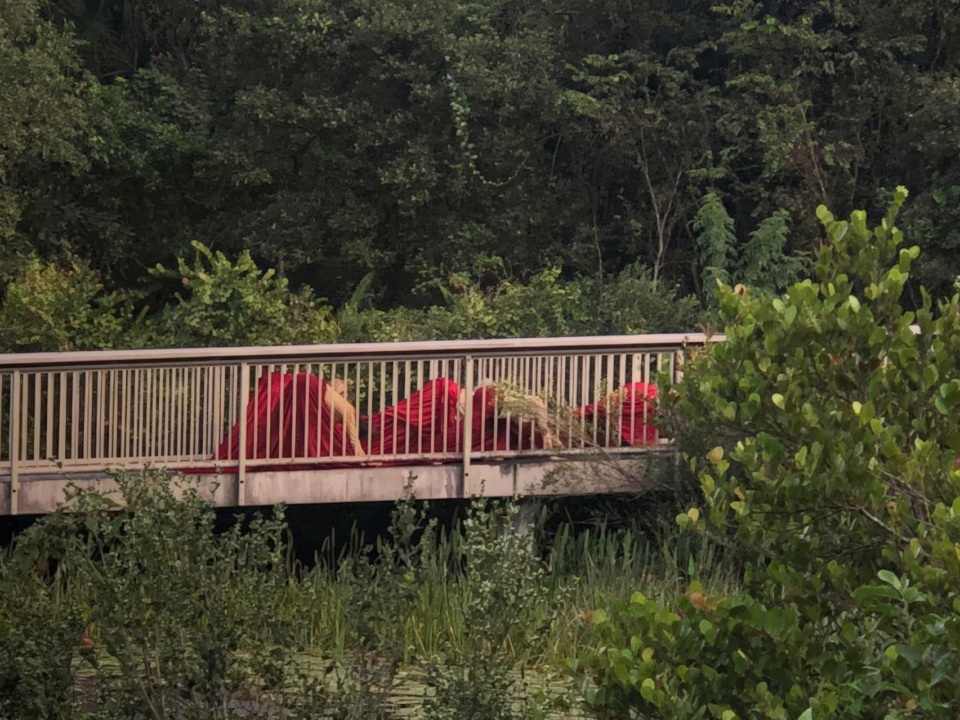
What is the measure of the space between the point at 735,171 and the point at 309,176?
6.56 metres

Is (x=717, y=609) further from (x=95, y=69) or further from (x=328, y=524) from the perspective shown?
(x=95, y=69)

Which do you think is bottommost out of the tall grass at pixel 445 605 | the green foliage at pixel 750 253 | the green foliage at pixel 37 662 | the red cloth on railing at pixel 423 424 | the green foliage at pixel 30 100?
the tall grass at pixel 445 605

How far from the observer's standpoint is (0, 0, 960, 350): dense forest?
1636 cm

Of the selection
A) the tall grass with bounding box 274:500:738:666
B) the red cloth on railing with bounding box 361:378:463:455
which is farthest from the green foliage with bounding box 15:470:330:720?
the red cloth on railing with bounding box 361:378:463:455

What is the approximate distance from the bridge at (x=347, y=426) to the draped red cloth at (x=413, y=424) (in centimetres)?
1

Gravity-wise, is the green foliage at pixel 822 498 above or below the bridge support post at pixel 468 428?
above

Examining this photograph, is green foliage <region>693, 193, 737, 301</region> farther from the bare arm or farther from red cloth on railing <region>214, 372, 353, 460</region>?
red cloth on railing <region>214, 372, 353, 460</region>

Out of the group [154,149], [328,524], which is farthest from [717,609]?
[154,149]

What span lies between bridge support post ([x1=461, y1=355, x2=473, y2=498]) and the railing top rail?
0.14m

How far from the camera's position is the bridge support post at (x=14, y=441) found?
715cm

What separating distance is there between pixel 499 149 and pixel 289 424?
10.3 m

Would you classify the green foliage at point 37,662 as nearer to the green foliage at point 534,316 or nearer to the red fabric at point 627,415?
the red fabric at point 627,415


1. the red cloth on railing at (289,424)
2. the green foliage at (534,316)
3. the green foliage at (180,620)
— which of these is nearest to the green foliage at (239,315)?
the green foliage at (534,316)

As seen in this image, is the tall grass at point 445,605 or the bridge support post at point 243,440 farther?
the bridge support post at point 243,440
